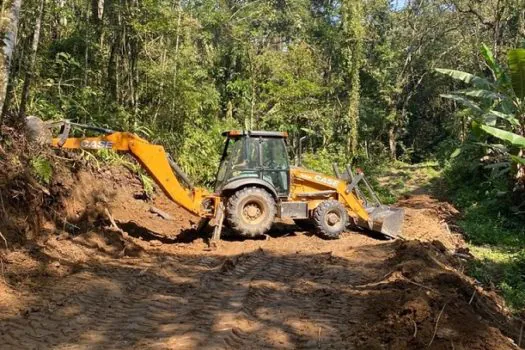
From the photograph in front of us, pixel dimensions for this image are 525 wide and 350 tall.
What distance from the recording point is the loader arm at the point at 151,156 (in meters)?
8.71

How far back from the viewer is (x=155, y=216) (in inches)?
474

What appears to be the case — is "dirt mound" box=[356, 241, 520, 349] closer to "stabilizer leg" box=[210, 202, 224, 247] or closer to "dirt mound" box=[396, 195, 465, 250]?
"stabilizer leg" box=[210, 202, 224, 247]

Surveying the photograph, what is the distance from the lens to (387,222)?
430 inches

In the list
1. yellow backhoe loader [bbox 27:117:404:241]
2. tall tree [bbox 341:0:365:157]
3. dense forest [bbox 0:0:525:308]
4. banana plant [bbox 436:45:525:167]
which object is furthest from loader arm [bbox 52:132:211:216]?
tall tree [bbox 341:0:365:157]

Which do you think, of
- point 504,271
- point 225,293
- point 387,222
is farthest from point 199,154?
point 225,293

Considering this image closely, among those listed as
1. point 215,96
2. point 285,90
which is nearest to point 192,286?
point 215,96

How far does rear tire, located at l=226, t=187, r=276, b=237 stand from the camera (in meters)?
9.95

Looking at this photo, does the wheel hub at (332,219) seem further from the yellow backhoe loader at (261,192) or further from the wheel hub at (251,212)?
the wheel hub at (251,212)

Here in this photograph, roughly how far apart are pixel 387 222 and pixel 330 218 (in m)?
1.19

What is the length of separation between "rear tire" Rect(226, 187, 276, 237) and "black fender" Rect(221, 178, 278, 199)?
79 mm

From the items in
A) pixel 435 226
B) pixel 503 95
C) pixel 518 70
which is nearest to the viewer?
pixel 518 70

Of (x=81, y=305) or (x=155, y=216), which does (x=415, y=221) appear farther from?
(x=81, y=305)

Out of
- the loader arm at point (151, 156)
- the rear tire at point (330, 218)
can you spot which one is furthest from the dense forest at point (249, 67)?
the rear tire at point (330, 218)

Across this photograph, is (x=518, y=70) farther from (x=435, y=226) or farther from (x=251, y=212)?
(x=251, y=212)
